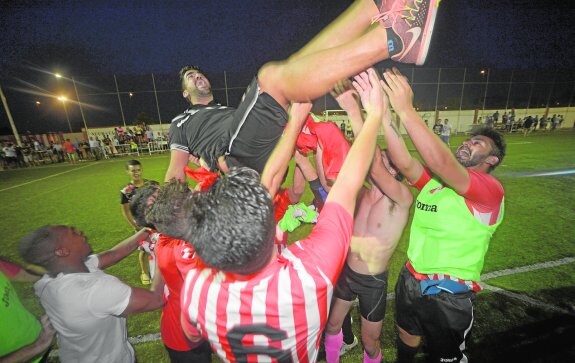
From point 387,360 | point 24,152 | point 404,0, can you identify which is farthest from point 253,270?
point 24,152

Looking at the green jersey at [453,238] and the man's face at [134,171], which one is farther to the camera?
the man's face at [134,171]

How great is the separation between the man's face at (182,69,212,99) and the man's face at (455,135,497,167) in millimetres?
2470

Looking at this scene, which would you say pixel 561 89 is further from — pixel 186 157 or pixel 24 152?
pixel 24 152

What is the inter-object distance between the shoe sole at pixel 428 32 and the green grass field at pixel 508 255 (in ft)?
9.89

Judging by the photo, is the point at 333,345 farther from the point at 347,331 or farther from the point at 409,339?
the point at 409,339

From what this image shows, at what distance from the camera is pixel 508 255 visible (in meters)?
4.97

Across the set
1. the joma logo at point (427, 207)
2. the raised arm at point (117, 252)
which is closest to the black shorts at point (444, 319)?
the joma logo at point (427, 207)

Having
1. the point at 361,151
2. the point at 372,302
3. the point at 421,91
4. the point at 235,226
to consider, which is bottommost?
the point at 372,302

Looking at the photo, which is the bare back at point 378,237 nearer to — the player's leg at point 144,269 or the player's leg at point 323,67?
the player's leg at point 323,67

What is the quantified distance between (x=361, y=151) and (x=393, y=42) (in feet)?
1.87

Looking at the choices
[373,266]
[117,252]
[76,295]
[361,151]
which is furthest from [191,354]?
[361,151]

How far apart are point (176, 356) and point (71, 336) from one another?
788 millimetres

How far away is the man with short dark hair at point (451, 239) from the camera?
2.11 m

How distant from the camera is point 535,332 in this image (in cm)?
324
